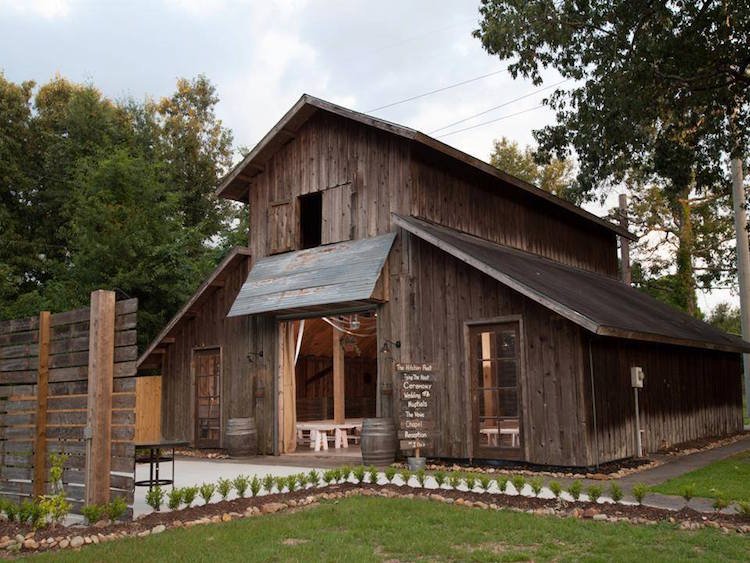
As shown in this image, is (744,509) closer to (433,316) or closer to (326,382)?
(433,316)

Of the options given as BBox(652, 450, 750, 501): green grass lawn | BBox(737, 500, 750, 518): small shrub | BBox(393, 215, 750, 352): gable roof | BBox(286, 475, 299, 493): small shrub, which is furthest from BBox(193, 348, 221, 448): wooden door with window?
BBox(737, 500, 750, 518): small shrub

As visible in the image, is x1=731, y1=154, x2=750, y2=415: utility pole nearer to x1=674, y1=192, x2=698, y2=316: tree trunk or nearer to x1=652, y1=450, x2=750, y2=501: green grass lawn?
x1=674, y1=192, x2=698, y2=316: tree trunk

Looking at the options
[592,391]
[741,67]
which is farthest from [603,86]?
[592,391]

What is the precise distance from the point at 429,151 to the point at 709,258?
20941 millimetres

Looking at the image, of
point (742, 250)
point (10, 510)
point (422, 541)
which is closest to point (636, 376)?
point (422, 541)

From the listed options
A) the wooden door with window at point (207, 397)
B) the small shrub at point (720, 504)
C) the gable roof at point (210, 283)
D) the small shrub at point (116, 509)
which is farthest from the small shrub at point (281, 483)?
the gable roof at point (210, 283)

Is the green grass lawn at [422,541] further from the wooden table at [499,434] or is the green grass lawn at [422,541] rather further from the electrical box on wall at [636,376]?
the electrical box on wall at [636,376]

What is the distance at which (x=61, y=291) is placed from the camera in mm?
22641

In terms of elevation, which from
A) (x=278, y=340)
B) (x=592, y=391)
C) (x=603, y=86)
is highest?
(x=603, y=86)

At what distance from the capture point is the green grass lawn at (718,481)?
26.7 ft

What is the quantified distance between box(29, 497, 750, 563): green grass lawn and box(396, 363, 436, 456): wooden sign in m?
4.05

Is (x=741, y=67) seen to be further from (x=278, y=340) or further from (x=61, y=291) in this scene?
(x=61, y=291)

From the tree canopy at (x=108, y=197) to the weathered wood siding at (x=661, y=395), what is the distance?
1401 centimetres

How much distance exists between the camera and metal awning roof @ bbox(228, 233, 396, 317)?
12039mm
